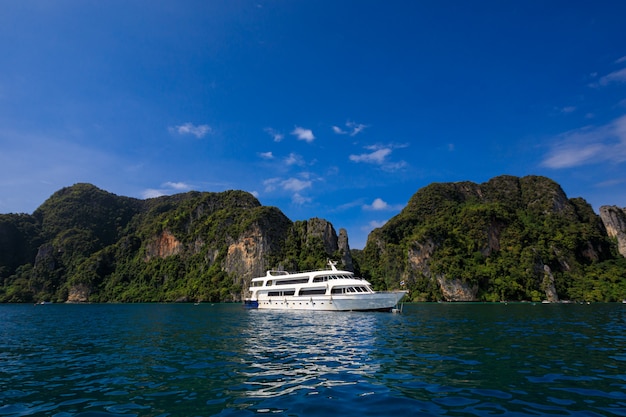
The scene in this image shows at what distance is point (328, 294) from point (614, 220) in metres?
169

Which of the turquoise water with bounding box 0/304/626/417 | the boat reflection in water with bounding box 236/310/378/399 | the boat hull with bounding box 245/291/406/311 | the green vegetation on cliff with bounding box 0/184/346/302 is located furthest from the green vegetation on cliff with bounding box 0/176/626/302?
the turquoise water with bounding box 0/304/626/417

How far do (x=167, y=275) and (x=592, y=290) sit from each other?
177m

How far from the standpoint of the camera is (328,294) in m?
54.3

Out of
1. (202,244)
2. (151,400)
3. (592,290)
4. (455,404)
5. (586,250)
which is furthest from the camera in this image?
(202,244)

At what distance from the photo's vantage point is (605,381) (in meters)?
12.0

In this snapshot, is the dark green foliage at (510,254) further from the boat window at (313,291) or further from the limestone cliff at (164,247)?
the limestone cliff at (164,247)

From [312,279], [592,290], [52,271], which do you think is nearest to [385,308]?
[312,279]

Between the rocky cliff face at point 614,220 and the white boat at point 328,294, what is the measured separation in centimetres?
15258

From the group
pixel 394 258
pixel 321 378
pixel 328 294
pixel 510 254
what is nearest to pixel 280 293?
pixel 328 294

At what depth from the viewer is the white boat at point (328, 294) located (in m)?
51.3

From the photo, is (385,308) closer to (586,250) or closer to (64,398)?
(64,398)

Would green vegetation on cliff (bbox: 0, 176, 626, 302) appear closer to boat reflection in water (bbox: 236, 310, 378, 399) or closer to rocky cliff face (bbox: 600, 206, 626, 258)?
rocky cliff face (bbox: 600, 206, 626, 258)

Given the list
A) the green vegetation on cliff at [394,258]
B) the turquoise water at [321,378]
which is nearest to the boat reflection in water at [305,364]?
the turquoise water at [321,378]

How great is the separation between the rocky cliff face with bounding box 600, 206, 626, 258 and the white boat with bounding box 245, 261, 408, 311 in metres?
153
